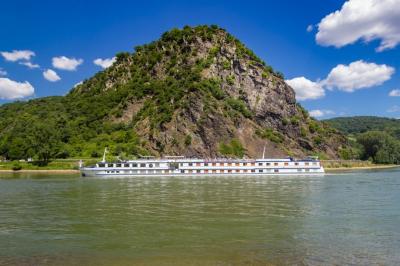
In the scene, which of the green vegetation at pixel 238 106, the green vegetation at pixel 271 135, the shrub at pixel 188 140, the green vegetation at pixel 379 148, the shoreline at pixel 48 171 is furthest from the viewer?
the green vegetation at pixel 379 148

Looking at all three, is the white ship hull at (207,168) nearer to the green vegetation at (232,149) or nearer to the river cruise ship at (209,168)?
the river cruise ship at (209,168)

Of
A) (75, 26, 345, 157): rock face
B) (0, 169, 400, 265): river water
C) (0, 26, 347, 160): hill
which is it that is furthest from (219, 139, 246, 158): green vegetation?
(0, 169, 400, 265): river water

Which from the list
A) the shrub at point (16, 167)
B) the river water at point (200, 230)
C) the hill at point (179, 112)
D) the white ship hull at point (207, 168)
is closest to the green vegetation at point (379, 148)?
the hill at point (179, 112)

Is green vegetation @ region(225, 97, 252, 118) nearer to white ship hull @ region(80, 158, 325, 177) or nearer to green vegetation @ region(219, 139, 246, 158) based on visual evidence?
green vegetation @ region(219, 139, 246, 158)

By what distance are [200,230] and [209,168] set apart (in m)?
58.0

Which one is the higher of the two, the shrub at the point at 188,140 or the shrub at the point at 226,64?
the shrub at the point at 226,64

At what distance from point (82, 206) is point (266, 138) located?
295 ft

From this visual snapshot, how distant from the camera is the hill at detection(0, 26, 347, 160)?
114 meters

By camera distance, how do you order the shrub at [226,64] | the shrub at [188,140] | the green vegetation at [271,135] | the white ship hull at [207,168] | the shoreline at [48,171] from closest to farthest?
the white ship hull at [207,168], the shoreline at [48,171], the shrub at [188,140], the green vegetation at [271,135], the shrub at [226,64]

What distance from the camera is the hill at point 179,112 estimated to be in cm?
11394

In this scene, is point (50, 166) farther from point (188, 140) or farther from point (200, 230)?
point (200, 230)

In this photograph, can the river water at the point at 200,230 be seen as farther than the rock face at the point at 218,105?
No

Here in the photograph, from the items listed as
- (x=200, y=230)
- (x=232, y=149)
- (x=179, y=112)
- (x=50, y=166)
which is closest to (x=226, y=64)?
(x=179, y=112)

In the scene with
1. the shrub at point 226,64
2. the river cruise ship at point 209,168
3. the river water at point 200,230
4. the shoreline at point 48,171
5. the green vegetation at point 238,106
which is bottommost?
the river water at point 200,230
